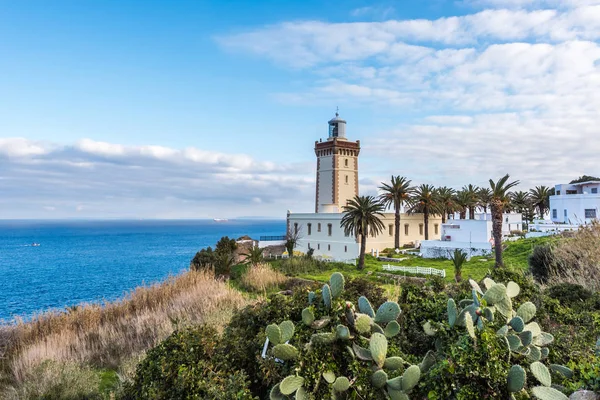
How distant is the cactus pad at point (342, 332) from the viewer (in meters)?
3.18

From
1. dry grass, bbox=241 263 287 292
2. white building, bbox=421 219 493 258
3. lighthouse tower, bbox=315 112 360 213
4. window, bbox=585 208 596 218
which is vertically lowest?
dry grass, bbox=241 263 287 292

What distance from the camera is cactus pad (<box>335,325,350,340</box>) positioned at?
10.4ft

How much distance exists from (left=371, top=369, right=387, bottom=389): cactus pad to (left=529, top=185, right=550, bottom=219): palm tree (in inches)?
2069

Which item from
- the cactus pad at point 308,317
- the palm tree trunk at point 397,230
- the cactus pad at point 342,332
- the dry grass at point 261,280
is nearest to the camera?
the cactus pad at point 342,332

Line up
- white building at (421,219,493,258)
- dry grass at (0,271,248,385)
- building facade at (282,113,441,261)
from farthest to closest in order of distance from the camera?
1. building facade at (282,113,441,261)
2. white building at (421,219,493,258)
3. dry grass at (0,271,248,385)

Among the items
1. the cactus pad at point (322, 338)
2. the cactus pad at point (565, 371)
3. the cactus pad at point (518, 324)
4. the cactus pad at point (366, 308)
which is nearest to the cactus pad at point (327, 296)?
the cactus pad at point (366, 308)

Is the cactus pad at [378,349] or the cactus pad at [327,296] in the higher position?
the cactus pad at [327,296]

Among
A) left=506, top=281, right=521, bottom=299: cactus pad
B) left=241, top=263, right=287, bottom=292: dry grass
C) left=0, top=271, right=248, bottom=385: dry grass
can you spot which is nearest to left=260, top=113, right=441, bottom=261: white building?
left=241, top=263, right=287, bottom=292: dry grass

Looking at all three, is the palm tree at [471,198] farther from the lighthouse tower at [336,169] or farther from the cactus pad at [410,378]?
the cactus pad at [410,378]

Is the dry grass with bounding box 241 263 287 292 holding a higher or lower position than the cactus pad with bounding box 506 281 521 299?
lower

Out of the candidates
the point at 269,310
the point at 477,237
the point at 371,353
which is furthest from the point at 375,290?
the point at 477,237

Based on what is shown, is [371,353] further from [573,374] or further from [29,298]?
[29,298]

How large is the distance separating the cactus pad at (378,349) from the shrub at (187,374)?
3.74ft

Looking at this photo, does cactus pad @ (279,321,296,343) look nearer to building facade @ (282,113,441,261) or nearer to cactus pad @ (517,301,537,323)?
cactus pad @ (517,301,537,323)
